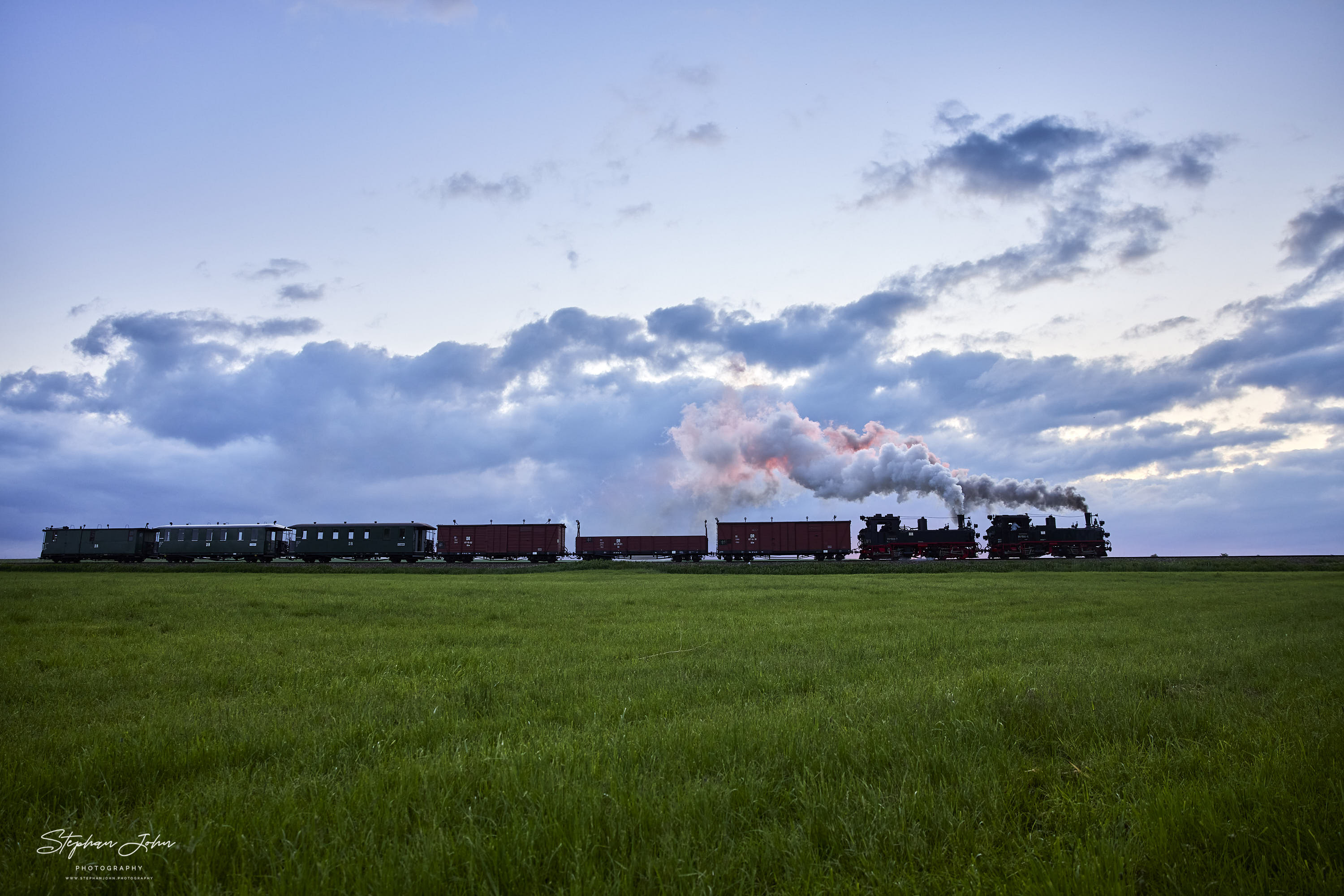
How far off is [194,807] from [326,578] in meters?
34.9

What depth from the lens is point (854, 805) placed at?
404 cm

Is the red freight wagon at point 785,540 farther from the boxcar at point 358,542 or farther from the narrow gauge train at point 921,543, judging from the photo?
the boxcar at point 358,542

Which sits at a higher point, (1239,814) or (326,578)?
(1239,814)

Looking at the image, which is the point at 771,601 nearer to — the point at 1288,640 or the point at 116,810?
the point at 1288,640

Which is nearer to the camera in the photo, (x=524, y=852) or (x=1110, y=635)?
(x=524, y=852)

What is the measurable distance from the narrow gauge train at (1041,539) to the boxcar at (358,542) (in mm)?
56219

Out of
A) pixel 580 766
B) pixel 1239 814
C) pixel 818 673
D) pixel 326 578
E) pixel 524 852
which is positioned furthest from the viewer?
pixel 326 578

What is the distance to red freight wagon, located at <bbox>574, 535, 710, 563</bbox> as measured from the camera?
221 ft

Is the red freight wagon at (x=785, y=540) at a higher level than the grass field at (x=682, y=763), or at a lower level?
lower

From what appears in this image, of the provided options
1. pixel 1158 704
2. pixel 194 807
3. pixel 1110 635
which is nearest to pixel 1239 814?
pixel 1158 704

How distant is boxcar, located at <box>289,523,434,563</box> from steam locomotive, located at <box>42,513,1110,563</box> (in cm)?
9

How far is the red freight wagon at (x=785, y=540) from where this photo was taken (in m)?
65.2

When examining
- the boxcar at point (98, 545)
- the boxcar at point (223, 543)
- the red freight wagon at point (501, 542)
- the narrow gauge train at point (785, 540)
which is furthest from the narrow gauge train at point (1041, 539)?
the boxcar at point (98, 545)

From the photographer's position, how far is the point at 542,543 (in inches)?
2714
